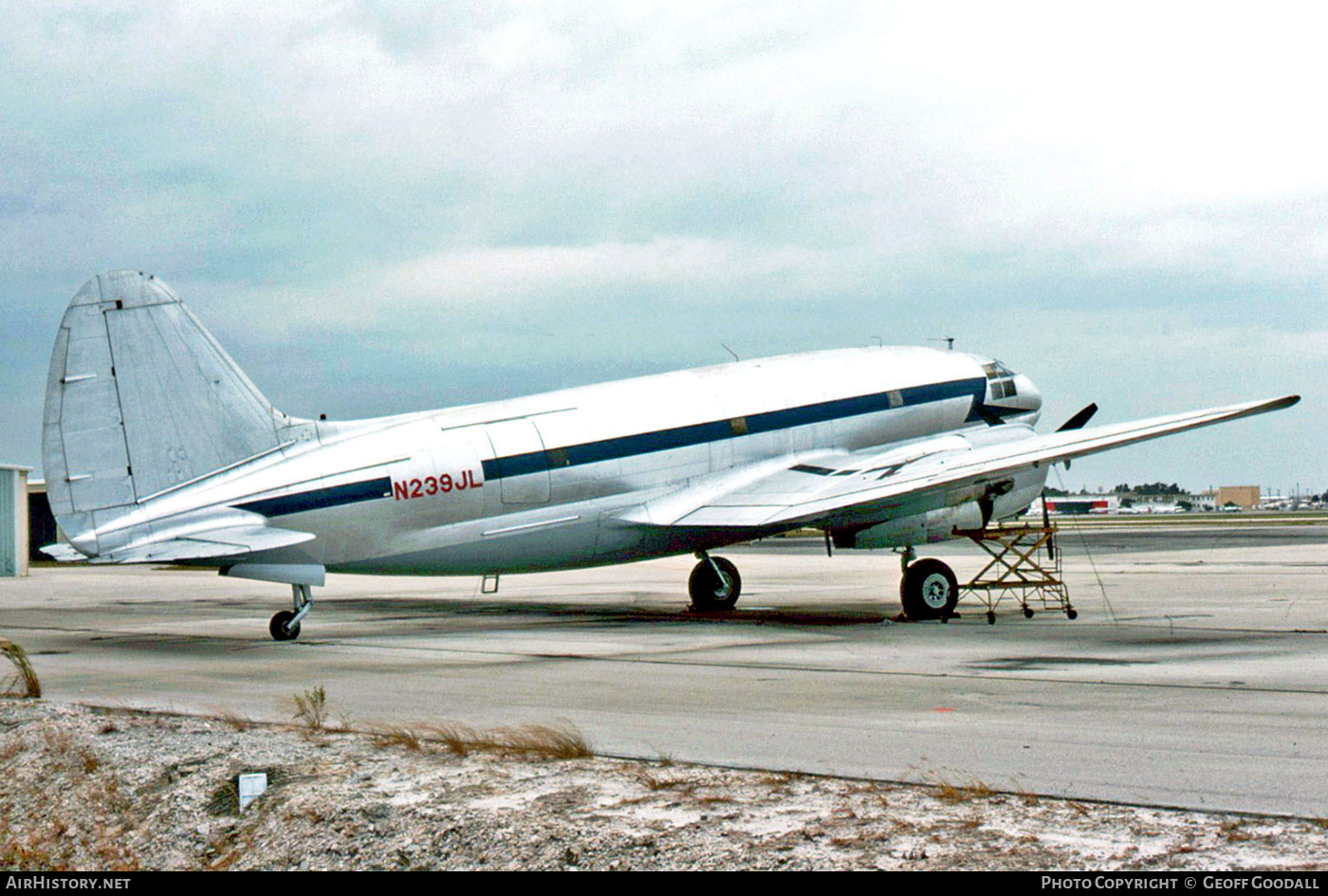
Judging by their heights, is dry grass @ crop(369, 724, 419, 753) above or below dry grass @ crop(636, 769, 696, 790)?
above

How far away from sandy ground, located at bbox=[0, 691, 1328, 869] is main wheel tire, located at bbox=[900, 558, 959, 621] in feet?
49.8

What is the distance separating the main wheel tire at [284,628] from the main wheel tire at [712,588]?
9.85 m

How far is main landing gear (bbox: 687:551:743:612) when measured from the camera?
30.8 metres

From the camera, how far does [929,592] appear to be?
26891 mm

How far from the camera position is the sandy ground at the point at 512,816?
8.05 metres

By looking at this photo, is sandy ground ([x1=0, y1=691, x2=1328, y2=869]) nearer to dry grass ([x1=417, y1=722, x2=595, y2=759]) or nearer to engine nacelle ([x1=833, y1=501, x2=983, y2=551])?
dry grass ([x1=417, y1=722, x2=595, y2=759])

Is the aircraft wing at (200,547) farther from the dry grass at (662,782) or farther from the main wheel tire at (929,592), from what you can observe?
the dry grass at (662,782)

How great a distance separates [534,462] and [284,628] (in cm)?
537

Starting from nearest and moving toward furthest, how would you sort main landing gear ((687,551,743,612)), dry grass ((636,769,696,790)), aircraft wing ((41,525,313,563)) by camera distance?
dry grass ((636,769,696,790))
aircraft wing ((41,525,313,563))
main landing gear ((687,551,743,612))

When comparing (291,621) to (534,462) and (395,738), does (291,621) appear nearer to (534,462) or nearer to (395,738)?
(534,462)

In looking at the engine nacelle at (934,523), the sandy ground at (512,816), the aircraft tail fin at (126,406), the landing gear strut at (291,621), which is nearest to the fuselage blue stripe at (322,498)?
the aircraft tail fin at (126,406)

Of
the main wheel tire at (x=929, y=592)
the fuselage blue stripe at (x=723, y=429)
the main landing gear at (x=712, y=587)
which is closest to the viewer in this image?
the fuselage blue stripe at (x=723, y=429)

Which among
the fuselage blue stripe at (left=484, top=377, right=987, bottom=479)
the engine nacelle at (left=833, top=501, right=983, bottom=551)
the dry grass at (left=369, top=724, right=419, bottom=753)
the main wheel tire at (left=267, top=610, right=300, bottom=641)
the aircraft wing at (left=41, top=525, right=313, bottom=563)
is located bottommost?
the dry grass at (left=369, top=724, right=419, bottom=753)

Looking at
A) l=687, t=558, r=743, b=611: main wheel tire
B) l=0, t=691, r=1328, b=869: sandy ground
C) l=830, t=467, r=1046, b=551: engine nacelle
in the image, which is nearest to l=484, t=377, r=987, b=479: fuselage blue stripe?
l=830, t=467, r=1046, b=551: engine nacelle
